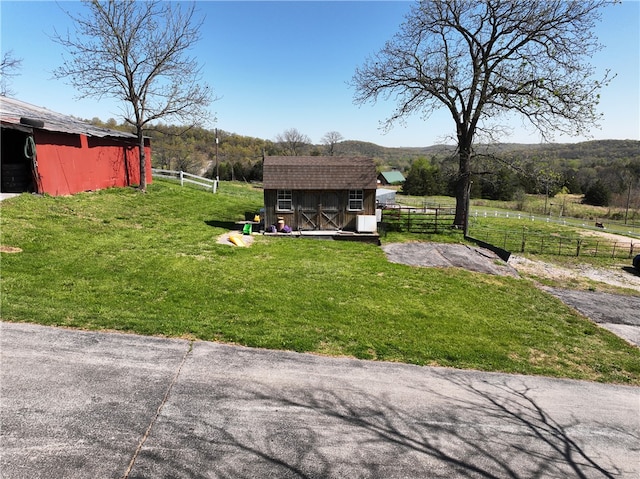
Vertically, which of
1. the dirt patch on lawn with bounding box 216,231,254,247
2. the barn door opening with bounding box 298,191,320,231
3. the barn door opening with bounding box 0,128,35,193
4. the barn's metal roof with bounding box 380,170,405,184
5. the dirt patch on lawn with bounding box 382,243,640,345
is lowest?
the dirt patch on lawn with bounding box 382,243,640,345

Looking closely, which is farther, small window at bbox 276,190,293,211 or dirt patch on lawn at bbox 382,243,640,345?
small window at bbox 276,190,293,211

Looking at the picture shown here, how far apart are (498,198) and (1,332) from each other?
217 ft

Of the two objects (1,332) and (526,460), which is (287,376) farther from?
(1,332)

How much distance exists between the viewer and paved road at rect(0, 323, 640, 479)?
4328 mm

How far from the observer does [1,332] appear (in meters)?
6.49

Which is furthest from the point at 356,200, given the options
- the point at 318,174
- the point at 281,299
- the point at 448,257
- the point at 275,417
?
the point at 275,417

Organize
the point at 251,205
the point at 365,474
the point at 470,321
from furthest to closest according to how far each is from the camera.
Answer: the point at 251,205 → the point at 470,321 → the point at 365,474

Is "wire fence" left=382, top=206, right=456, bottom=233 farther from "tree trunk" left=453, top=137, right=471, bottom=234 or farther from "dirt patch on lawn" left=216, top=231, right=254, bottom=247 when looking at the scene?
"dirt patch on lawn" left=216, top=231, right=254, bottom=247

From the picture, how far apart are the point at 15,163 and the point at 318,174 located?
13.6m

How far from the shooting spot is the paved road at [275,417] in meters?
4.33

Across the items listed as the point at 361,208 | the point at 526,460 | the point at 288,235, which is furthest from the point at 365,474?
the point at 361,208

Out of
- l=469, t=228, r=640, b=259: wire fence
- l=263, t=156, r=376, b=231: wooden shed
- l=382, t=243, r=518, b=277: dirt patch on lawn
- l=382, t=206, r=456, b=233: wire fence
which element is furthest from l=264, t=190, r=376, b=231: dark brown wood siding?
l=469, t=228, r=640, b=259: wire fence

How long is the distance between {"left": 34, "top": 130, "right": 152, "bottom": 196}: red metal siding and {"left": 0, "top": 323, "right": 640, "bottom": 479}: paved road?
12280mm

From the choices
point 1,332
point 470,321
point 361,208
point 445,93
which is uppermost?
point 445,93
